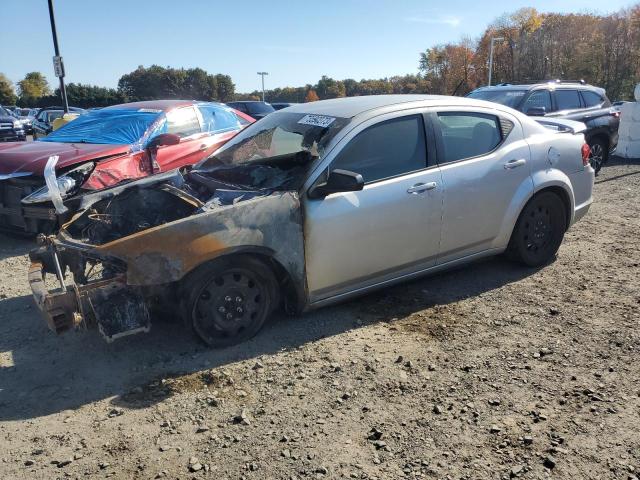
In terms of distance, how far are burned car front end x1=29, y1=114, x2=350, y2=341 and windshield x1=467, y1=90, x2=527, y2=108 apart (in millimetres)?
6674

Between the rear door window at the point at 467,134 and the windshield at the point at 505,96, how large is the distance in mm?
5369

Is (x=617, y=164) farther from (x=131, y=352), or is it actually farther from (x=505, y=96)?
(x=131, y=352)

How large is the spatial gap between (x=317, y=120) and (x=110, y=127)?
3.91 m

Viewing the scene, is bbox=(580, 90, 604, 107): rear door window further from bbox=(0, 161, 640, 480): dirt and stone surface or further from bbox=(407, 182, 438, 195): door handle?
bbox=(407, 182, 438, 195): door handle

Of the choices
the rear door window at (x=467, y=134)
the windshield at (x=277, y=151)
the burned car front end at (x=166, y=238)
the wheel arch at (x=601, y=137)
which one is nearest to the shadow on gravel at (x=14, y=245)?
the burned car front end at (x=166, y=238)

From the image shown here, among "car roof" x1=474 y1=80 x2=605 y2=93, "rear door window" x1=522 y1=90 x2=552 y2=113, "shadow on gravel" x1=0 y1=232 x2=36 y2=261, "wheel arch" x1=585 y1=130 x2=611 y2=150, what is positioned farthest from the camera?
"wheel arch" x1=585 y1=130 x2=611 y2=150

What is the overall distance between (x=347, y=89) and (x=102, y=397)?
93357 millimetres

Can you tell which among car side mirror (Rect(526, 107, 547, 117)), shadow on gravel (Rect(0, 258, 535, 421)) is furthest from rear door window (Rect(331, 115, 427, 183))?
car side mirror (Rect(526, 107, 547, 117))

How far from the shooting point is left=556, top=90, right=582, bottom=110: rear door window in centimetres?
1000

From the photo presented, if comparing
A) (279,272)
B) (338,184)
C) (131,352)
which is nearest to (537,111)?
(338,184)

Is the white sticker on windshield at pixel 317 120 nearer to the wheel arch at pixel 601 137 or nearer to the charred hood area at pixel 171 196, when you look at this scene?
the charred hood area at pixel 171 196

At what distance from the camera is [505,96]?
982 cm

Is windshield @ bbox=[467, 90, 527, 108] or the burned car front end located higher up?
windshield @ bbox=[467, 90, 527, 108]

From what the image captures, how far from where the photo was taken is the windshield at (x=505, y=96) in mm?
9649
